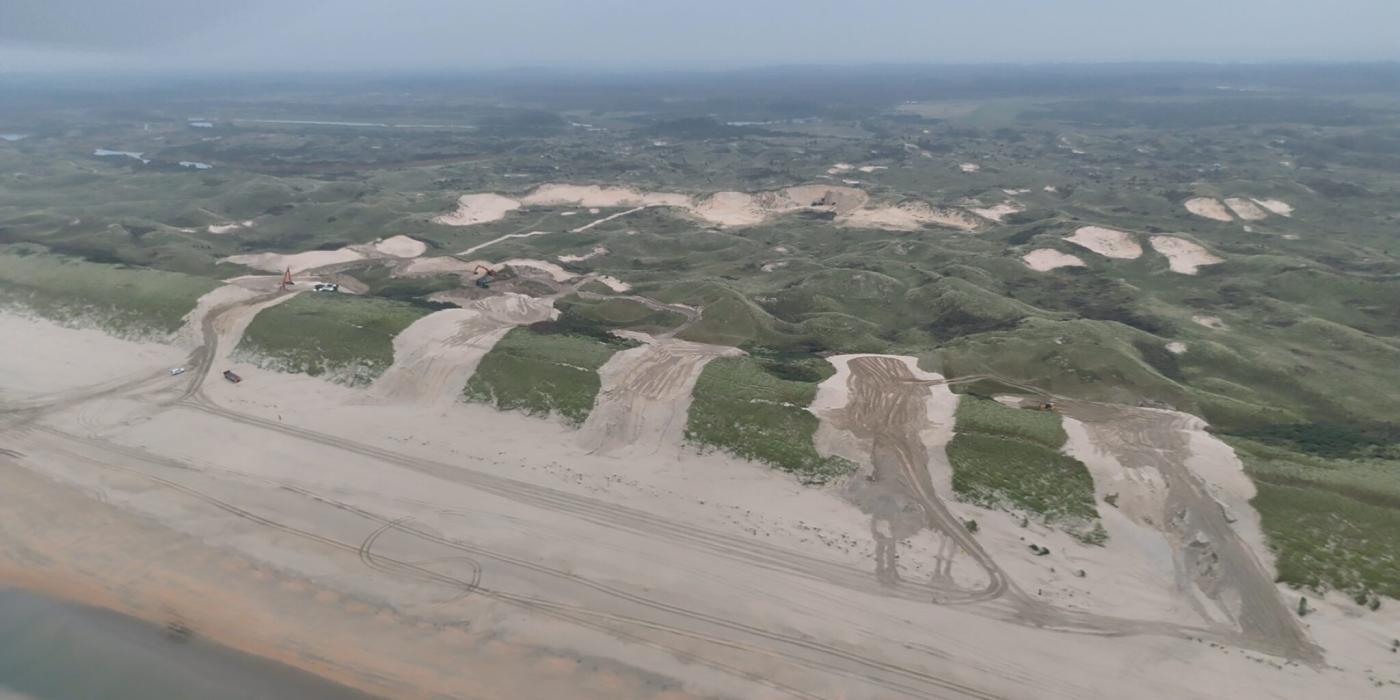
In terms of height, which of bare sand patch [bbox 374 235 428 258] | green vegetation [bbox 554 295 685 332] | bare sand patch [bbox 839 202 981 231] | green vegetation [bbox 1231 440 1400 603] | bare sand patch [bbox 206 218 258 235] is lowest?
green vegetation [bbox 1231 440 1400 603]

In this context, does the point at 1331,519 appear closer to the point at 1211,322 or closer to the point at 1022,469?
the point at 1022,469

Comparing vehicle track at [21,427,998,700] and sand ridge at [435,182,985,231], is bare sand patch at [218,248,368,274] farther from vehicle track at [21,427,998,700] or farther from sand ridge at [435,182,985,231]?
vehicle track at [21,427,998,700]

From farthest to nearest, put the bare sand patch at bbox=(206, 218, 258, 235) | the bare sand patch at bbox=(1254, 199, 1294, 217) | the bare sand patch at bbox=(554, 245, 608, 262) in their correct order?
the bare sand patch at bbox=(1254, 199, 1294, 217), the bare sand patch at bbox=(206, 218, 258, 235), the bare sand patch at bbox=(554, 245, 608, 262)

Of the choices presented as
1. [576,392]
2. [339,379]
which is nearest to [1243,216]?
[576,392]

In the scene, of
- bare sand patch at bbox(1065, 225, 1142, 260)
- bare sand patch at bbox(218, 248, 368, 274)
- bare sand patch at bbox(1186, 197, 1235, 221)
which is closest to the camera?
bare sand patch at bbox(218, 248, 368, 274)

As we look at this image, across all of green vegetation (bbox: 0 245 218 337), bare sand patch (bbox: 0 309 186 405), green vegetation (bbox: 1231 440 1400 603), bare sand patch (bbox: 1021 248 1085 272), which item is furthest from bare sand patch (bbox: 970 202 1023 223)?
bare sand patch (bbox: 0 309 186 405)

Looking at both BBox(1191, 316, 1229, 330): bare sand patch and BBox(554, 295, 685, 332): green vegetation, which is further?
BBox(1191, 316, 1229, 330): bare sand patch

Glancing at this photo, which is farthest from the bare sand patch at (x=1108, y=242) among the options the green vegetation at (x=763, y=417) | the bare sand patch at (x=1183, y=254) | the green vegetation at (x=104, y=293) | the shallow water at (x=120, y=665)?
the green vegetation at (x=104, y=293)

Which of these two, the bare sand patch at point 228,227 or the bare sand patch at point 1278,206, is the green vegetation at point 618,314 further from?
the bare sand patch at point 1278,206
